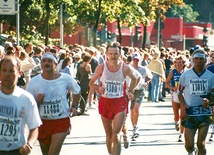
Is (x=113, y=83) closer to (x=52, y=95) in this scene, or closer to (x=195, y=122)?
(x=195, y=122)

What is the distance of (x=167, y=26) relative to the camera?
106062 millimetres

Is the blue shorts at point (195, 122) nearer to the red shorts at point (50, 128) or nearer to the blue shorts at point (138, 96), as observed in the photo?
the red shorts at point (50, 128)

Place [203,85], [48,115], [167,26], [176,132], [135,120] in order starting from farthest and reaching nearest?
[167,26] < [176,132] < [135,120] < [203,85] < [48,115]

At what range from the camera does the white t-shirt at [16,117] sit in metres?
8.80

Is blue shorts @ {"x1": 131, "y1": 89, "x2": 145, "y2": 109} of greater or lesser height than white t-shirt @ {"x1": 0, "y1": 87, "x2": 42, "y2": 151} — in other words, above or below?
below

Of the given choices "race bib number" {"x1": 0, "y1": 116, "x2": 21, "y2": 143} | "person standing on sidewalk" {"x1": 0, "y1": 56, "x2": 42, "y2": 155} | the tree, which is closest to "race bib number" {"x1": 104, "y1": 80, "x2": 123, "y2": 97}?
"person standing on sidewalk" {"x1": 0, "y1": 56, "x2": 42, "y2": 155}

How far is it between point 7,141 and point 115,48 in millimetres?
6163

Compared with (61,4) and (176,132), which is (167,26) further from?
(176,132)

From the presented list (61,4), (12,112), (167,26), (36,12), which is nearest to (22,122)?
(12,112)

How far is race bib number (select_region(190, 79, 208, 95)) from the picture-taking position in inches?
544

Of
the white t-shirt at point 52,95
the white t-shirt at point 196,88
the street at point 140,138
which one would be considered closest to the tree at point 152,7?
the street at point 140,138

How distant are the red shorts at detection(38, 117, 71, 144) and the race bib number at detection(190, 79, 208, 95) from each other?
8.45 ft

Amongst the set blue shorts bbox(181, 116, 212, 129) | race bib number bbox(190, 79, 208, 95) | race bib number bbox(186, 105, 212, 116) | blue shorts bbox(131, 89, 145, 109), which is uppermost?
race bib number bbox(190, 79, 208, 95)

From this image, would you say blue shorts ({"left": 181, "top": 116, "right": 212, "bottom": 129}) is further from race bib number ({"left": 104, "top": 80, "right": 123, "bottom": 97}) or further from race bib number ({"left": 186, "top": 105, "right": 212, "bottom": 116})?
race bib number ({"left": 104, "top": 80, "right": 123, "bottom": 97})
